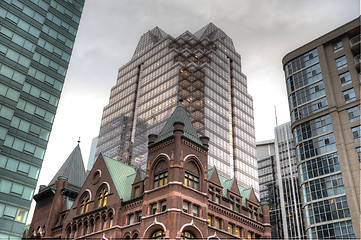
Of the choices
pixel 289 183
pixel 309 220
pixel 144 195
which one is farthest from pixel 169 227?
pixel 289 183

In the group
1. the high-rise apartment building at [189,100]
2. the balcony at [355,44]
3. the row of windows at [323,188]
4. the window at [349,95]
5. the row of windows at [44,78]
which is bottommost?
the row of windows at [323,188]

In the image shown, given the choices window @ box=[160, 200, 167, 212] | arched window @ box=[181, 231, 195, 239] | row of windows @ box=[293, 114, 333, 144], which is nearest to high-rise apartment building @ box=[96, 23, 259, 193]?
row of windows @ box=[293, 114, 333, 144]

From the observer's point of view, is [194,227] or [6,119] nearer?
[194,227]

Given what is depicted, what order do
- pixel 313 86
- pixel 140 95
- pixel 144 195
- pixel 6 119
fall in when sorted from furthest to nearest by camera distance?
pixel 140 95 < pixel 313 86 < pixel 6 119 < pixel 144 195

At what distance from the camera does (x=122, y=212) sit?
5075cm

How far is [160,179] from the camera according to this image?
159 feet

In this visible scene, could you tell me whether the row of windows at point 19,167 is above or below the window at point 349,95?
below

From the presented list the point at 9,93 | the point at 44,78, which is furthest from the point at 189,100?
the point at 9,93

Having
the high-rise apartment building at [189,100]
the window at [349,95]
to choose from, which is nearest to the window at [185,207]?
the window at [349,95]

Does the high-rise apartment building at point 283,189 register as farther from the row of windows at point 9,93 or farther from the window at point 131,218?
the row of windows at point 9,93

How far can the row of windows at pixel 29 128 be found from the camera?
5772cm

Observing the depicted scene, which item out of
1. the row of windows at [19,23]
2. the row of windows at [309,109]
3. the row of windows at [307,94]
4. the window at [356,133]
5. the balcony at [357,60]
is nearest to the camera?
the row of windows at [19,23]

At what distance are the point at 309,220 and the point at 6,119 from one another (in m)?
53.8

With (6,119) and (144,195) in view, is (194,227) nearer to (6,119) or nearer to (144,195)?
(144,195)
